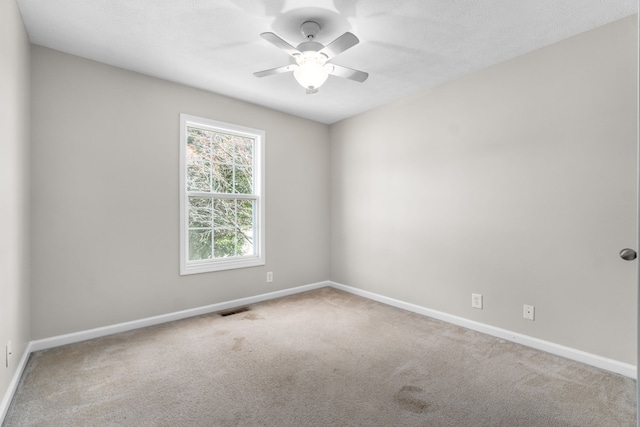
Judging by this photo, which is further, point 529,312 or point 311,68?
point 529,312

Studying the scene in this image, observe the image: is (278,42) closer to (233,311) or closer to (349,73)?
(349,73)

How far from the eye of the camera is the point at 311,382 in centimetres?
209

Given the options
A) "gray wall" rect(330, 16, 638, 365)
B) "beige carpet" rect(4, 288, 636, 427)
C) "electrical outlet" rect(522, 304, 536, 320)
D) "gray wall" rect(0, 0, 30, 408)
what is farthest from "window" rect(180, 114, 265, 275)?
"electrical outlet" rect(522, 304, 536, 320)

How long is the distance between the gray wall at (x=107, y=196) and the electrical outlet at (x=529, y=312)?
9.45 feet

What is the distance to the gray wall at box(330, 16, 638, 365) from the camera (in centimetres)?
221

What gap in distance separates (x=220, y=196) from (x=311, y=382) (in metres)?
2.30

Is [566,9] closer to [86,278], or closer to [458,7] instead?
[458,7]

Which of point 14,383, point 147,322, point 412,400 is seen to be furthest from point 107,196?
point 412,400

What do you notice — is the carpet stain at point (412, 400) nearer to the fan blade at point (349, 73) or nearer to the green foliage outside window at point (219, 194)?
the fan blade at point (349, 73)

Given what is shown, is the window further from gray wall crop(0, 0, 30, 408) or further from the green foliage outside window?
gray wall crop(0, 0, 30, 408)

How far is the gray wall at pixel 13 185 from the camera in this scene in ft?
5.75

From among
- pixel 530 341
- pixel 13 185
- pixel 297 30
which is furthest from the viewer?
pixel 530 341

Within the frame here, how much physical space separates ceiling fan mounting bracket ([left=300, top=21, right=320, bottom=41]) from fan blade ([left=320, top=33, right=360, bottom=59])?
0.74 ft

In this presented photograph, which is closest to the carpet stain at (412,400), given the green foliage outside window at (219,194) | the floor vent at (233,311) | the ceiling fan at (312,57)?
the floor vent at (233,311)
